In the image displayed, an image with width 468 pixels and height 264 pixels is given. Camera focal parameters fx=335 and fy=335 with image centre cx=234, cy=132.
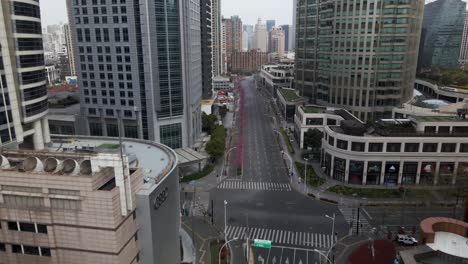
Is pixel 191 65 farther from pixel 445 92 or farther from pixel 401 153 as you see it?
pixel 445 92

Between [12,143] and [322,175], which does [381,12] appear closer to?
[322,175]

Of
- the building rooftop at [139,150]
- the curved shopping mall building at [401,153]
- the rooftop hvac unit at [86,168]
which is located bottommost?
the curved shopping mall building at [401,153]

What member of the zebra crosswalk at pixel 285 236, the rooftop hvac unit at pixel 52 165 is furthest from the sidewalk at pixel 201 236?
the rooftop hvac unit at pixel 52 165

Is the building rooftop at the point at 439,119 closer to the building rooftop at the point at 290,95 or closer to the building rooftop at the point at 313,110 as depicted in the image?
the building rooftop at the point at 313,110

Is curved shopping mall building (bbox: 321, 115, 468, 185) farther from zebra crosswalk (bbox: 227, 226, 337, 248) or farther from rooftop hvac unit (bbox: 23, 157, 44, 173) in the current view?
rooftop hvac unit (bbox: 23, 157, 44, 173)

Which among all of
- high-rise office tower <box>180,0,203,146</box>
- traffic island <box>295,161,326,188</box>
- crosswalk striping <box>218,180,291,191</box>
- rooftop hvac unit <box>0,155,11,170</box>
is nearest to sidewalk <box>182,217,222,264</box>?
crosswalk striping <box>218,180,291,191</box>

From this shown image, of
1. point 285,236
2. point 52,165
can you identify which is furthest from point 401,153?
point 52,165

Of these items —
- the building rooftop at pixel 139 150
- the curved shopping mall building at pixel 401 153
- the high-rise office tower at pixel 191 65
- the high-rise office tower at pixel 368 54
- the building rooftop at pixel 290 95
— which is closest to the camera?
the building rooftop at pixel 139 150
